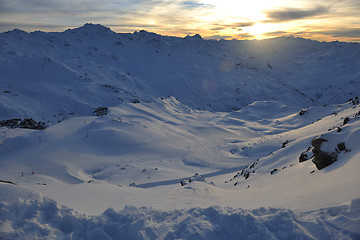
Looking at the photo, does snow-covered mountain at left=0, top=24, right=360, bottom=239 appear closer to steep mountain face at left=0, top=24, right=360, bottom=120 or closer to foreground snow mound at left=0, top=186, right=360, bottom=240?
foreground snow mound at left=0, top=186, right=360, bottom=240

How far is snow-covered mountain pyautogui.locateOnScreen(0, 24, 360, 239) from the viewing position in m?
3.61

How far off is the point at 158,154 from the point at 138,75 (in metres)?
39.0

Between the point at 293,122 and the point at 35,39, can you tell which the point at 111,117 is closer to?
the point at 293,122

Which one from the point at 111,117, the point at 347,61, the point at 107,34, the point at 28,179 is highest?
the point at 107,34

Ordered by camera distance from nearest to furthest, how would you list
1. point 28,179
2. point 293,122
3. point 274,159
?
1. point 28,179
2. point 274,159
3. point 293,122

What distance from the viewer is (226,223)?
3.70 metres

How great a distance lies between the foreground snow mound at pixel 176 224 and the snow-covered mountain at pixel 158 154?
0.06 feet

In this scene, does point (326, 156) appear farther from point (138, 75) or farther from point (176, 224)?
point (138, 75)

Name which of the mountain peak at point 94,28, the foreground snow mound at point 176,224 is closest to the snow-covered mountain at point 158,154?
the foreground snow mound at point 176,224

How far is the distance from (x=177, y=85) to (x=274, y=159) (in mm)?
40125

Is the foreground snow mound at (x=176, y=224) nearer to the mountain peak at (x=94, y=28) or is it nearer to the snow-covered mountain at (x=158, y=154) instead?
the snow-covered mountain at (x=158, y=154)

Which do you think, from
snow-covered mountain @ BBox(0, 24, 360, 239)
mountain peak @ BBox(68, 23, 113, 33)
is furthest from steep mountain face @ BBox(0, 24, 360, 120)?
snow-covered mountain @ BBox(0, 24, 360, 239)

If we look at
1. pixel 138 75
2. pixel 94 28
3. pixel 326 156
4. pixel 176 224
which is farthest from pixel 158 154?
pixel 94 28

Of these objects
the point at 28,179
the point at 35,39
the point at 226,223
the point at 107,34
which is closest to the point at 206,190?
the point at 226,223
